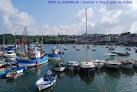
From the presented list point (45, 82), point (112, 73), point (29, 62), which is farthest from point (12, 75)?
point (112, 73)

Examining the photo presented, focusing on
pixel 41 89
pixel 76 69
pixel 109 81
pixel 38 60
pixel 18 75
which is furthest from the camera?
pixel 38 60

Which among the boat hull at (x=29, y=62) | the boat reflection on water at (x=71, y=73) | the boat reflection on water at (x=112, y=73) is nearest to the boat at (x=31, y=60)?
the boat hull at (x=29, y=62)

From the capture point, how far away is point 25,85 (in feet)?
73.4

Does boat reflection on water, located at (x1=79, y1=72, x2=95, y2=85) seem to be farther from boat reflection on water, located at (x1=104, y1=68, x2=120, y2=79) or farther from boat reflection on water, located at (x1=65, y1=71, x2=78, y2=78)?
boat reflection on water, located at (x1=104, y1=68, x2=120, y2=79)

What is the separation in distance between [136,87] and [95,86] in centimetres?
714

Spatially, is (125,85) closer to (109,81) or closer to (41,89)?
(109,81)

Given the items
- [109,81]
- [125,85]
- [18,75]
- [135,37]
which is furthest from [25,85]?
[135,37]

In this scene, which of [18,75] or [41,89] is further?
[18,75]

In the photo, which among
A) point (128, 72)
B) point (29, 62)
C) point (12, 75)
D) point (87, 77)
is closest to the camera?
point (12, 75)

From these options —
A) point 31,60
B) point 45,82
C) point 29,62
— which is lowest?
point 45,82

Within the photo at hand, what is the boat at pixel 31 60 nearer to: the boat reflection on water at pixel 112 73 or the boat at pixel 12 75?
the boat at pixel 12 75

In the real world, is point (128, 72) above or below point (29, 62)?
below

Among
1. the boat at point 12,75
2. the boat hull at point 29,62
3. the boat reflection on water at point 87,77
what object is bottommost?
the boat reflection on water at point 87,77

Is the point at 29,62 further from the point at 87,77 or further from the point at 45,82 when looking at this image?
the point at 87,77
